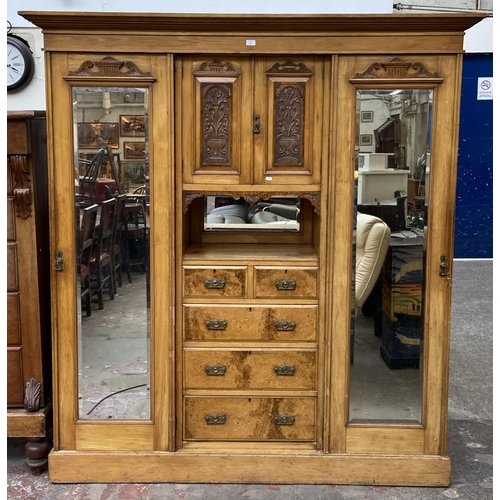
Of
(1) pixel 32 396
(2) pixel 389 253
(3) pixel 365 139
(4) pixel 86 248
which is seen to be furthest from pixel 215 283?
(1) pixel 32 396

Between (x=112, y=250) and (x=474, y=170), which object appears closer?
(x=112, y=250)

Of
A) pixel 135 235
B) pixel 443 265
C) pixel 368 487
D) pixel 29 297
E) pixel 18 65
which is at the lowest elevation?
pixel 368 487

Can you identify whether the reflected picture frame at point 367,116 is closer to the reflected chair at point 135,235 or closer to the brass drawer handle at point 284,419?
the reflected chair at point 135,235

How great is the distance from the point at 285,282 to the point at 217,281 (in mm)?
310

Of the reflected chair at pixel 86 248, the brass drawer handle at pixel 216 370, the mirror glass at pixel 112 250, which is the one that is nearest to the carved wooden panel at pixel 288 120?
the mirror glass at pixel 112 250

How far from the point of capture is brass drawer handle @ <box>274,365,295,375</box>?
281 cm

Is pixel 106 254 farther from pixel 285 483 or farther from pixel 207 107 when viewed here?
pixel 285 483

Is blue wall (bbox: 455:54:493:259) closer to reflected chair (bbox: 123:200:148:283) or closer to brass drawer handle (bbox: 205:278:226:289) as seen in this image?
brass drawer handle (bbox: 205:278:226:289)

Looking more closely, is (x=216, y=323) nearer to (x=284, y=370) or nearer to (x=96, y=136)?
(x=284, y=370)

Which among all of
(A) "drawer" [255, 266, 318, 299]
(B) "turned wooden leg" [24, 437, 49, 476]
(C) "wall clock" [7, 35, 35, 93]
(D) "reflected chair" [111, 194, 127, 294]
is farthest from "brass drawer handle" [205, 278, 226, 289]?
(C) "wall clock" [7, 35, 35, 93]

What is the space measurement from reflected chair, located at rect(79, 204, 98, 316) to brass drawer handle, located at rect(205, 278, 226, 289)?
55cm

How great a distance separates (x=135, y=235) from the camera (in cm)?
275

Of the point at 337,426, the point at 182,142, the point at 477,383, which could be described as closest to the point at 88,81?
the point at 182,142

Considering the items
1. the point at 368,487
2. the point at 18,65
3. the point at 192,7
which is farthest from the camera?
the point at 18,65
